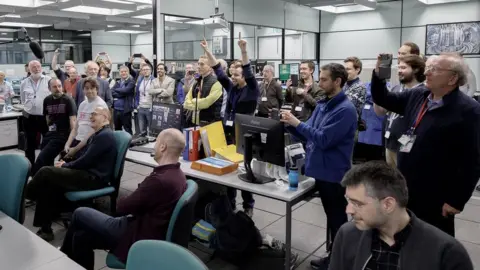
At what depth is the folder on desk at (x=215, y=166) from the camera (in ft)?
9.18

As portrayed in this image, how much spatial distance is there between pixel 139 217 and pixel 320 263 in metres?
1.42

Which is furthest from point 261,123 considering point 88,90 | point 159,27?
point 159,27

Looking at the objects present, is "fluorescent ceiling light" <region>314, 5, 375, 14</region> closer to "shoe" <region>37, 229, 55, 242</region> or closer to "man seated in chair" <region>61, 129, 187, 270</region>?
"shoe" <region>37, 229, 55, 242</region>

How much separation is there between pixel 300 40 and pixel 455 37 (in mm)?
4040

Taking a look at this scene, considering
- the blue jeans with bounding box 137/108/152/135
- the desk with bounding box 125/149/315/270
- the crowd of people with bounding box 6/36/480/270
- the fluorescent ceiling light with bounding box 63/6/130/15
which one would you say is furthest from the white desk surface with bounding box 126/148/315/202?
the fluorescent ceiling light with bounding box 63/6/130/15

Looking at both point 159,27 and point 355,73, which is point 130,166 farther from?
point 355,73

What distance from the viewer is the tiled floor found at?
2.94m

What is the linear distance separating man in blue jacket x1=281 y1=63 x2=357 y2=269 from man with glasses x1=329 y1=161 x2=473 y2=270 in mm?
1101

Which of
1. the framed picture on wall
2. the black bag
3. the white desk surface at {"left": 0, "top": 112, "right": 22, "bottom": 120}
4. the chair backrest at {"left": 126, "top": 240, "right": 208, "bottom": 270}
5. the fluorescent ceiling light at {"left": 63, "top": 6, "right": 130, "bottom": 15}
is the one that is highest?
the fluorescent ceiling light at {"left": 63, "top": 6, "right": 130, "bottom": 15}

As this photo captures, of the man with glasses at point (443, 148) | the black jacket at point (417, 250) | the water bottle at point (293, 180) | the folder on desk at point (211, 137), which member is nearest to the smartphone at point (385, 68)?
the man with glasses at point (443, 148)

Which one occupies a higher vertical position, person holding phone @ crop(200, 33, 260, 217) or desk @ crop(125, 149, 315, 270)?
person holding phone @ crop(200, 33, 260, 217)

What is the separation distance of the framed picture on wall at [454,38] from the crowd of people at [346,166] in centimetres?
557

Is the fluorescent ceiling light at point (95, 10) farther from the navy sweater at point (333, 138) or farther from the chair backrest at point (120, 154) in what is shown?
the navy sweater at point (333, 138)

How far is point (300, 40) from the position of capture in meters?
11.3
